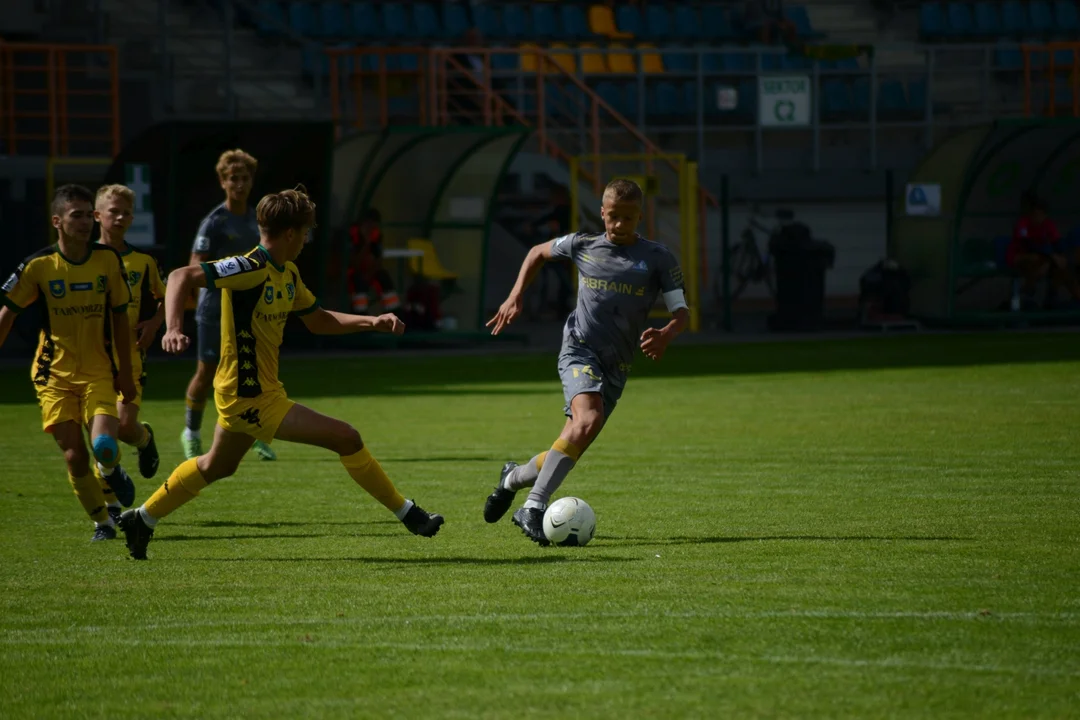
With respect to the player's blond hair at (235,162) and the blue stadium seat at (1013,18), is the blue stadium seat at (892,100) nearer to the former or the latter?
the blue stadium seat at (1013,18)

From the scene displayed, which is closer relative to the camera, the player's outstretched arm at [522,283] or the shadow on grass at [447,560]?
the shadow on grass at [447,560]

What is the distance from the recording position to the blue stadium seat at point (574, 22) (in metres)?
32.4

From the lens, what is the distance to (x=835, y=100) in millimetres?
31359

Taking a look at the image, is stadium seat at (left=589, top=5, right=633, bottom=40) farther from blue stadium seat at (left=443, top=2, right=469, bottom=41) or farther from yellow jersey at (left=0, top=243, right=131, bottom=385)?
yellow jersey at (left=0, top=243, right=131, bottom=385)

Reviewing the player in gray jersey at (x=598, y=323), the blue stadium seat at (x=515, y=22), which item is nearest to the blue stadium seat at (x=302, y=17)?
the blue stadium seat at (x=515, y=22)

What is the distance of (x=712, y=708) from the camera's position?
4832 millimetres

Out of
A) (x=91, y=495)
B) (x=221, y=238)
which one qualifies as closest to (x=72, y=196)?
(x=91, y=495)

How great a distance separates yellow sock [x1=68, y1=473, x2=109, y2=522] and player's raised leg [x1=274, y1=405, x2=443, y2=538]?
1263 mm

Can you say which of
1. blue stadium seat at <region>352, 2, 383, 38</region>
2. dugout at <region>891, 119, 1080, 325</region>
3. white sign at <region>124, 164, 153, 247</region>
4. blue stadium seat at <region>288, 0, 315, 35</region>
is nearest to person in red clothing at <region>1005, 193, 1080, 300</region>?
dugout at <region>891, 119, 1080, 325</region>

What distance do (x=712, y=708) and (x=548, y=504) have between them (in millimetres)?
3265

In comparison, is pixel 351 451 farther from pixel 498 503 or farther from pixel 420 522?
pixel 498 503

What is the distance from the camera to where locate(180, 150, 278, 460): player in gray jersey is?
1081cm

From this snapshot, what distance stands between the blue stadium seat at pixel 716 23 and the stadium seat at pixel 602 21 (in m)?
1.77

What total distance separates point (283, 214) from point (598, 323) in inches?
67.2
